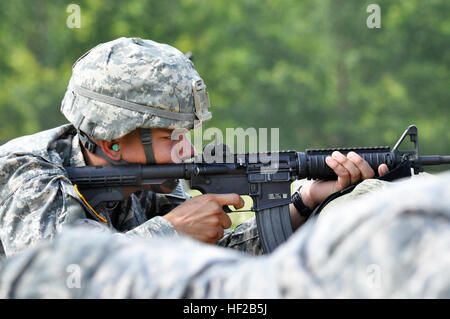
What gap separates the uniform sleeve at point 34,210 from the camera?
329 cm

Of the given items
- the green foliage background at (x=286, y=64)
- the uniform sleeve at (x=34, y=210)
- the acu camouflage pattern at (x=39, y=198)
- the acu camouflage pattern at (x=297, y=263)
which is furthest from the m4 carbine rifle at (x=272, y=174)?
the green foliage background at (x=286, y=64)

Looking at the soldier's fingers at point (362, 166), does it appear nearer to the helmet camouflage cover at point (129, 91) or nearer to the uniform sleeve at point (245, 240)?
the uniform sleeve at point (245, 240)

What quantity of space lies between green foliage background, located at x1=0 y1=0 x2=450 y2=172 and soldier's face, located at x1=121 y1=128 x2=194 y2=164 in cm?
1949

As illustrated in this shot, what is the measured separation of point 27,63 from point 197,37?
20.1 feet

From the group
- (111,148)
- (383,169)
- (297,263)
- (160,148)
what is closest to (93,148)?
(111,148)

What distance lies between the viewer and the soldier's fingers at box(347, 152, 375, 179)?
155 inches

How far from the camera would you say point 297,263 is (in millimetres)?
1449

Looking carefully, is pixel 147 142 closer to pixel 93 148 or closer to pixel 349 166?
pixel 93 148

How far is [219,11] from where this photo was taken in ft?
92.2

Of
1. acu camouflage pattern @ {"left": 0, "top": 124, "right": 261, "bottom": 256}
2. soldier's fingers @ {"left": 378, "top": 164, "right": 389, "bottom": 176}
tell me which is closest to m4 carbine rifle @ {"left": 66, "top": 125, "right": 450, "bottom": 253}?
soldier's fingers @ {"left": 378, "top": 164, "right": 389, "bottom": 176}

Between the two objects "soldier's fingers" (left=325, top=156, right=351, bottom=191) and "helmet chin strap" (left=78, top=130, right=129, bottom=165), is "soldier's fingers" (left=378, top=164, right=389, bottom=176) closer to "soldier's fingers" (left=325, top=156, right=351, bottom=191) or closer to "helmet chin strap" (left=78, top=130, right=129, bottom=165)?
"soldier's fingers" (left=325, top=156, right=351, bottom=191)

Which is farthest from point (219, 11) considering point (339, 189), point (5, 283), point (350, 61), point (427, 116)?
point (5, 283)

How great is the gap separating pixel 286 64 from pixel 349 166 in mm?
22707

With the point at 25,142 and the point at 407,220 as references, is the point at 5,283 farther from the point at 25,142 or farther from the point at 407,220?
the point at 25,142
